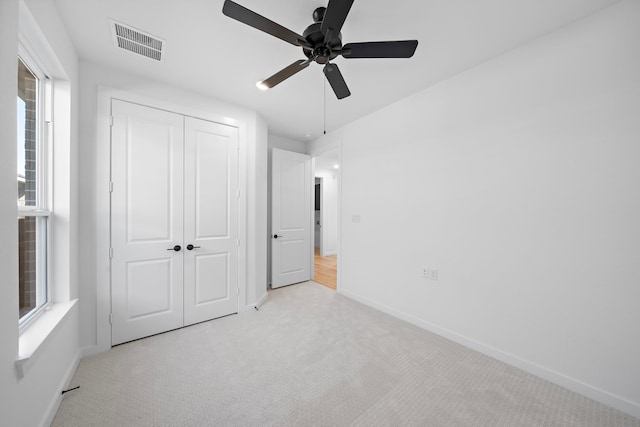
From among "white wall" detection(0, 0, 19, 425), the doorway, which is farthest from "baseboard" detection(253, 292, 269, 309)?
the doorway

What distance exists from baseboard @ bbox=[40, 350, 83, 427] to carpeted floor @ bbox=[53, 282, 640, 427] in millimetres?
39

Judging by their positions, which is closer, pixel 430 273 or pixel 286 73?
pixel 286 73

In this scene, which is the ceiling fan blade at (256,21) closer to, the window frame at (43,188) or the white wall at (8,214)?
the white wall at (8,214)

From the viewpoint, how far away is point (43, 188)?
1.70 meters

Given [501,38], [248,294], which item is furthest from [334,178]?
[501,38]

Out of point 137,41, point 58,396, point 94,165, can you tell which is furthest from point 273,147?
point 58,396

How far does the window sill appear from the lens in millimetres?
1125

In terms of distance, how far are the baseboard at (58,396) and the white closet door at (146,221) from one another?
0.33 m

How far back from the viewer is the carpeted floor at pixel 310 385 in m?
1.44

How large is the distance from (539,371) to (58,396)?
3467 millimetres

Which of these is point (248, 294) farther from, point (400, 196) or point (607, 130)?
point (607, 130)

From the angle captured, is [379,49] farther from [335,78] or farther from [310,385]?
[310,385]

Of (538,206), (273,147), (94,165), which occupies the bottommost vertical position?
(538,206)

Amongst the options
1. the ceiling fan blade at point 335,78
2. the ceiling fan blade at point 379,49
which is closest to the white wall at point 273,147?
the ceiling fan blade at point 335,78
